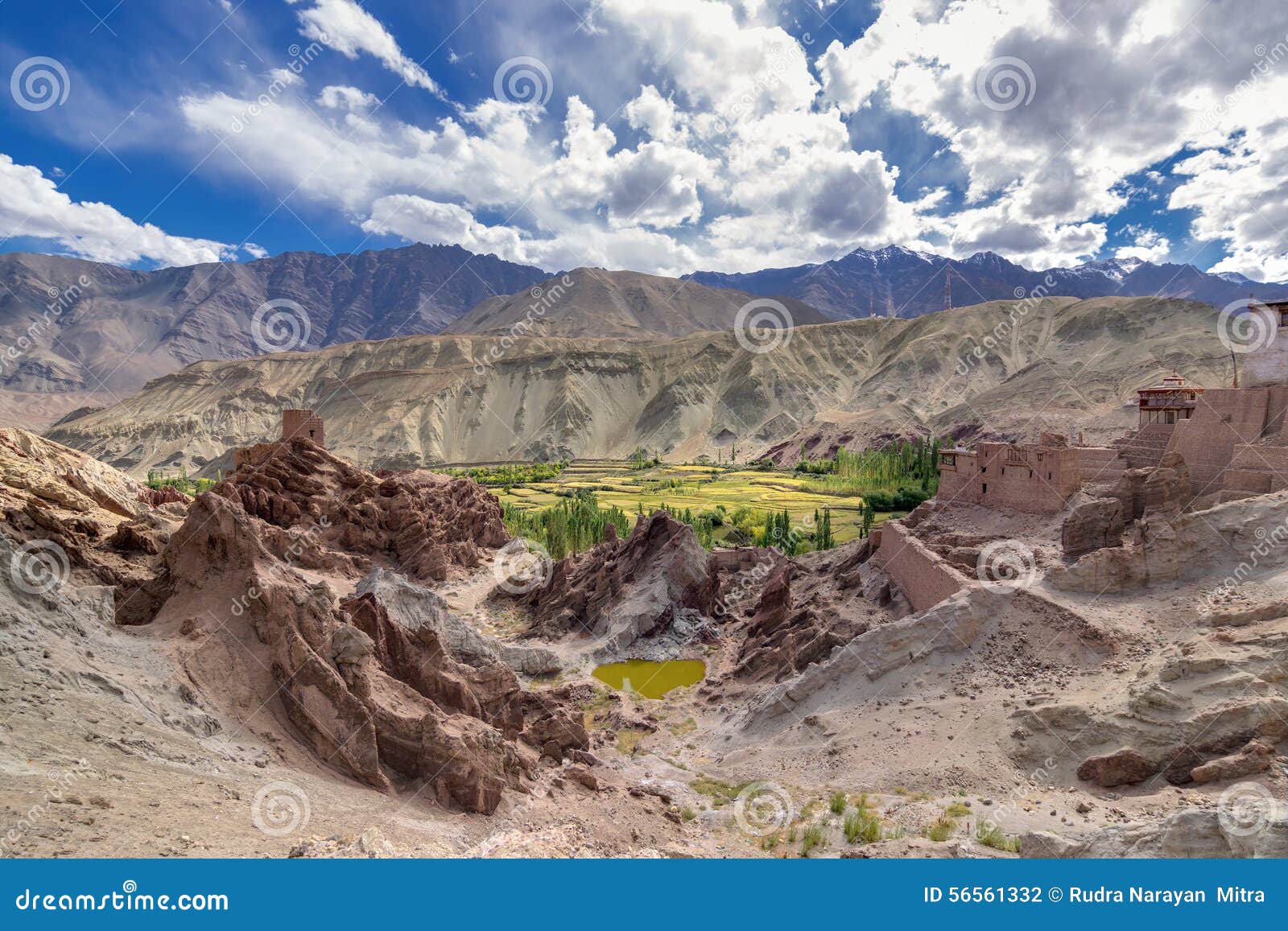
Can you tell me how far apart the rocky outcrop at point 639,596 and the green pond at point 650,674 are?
0.87 meters

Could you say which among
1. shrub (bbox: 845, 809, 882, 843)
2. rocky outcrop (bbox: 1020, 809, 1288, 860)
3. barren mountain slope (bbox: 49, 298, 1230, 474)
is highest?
barren mountain slope (bbox: 49, 298, 1230, 474)

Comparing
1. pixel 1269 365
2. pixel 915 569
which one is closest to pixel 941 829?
pixel 915 569

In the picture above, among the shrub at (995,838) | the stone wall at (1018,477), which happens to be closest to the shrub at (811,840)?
the shrub at (995,838)

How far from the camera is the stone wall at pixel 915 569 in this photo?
85.3 feet

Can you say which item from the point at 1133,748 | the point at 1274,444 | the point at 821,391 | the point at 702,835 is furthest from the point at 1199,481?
the point at 821,391

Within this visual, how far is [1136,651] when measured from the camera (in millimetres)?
19609

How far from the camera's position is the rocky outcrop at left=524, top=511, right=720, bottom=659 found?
40.8 meters

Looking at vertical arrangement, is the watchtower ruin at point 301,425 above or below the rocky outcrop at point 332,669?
above

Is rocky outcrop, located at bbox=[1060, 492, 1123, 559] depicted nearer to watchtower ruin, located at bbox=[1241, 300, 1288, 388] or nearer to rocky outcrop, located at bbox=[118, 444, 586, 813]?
watchtower ruin, located at bbox=[1241, 300, 1288, 388]

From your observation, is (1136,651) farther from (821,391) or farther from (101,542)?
(821,391)

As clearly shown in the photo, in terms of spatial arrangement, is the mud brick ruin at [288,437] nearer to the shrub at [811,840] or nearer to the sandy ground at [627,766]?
Answer: the sandy ground at [627,766]

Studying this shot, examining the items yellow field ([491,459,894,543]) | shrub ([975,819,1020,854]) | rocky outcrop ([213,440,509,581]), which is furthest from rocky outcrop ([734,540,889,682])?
rocky outcrop ([213,440,509,581])

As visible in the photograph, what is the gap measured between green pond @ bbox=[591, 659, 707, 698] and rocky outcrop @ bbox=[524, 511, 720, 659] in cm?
87

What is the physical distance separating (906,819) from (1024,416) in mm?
99003
